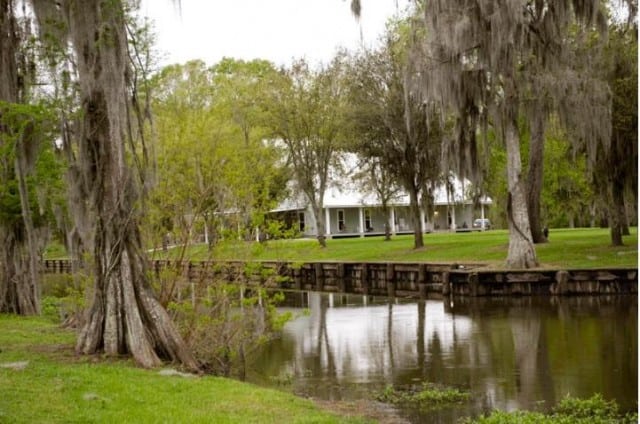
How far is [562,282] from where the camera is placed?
24500mm

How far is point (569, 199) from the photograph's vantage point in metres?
38.2

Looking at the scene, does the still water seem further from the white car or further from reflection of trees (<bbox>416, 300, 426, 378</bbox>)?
the white car

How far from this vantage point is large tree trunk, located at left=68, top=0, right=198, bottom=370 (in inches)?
440

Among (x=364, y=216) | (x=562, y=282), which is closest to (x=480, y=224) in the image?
(x=364, y=216)

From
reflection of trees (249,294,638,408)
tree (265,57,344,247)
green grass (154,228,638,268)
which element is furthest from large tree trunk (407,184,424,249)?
reflection of trees (249,294,638,408)

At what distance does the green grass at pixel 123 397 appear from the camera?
7667 millimetres

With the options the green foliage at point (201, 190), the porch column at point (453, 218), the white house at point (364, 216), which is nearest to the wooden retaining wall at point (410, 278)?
the green foliage at point (201, 190)

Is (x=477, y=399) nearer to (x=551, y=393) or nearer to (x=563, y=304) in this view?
(x=551, y=393)

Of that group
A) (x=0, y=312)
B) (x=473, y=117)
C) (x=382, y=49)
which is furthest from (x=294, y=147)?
(x=0, y=312)

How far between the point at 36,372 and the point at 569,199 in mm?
32658

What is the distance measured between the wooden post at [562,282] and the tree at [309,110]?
1902cm

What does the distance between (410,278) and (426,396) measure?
2016 centimetres

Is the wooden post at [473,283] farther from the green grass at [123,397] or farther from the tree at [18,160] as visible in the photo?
the green grass at [123,397]

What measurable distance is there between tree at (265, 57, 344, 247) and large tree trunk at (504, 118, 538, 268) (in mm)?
16829
